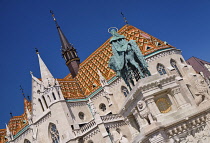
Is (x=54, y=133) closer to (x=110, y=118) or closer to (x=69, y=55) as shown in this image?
(x=110, y=118)

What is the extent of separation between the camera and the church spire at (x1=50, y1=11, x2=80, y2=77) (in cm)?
3794

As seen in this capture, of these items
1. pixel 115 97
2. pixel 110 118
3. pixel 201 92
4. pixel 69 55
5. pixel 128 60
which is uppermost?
pixel 69 55

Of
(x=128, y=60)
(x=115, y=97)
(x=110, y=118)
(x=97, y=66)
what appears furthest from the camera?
(x=97, y=66)

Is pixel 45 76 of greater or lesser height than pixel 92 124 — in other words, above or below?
above

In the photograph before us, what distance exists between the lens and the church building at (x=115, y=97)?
11.1 meters

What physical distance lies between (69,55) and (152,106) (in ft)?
94.5

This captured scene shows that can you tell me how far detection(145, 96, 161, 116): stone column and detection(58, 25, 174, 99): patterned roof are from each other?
55.4ft

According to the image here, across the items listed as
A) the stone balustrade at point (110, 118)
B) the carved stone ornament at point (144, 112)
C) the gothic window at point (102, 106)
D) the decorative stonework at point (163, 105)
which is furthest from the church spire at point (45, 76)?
the carved stone ornament at point (144, 112)

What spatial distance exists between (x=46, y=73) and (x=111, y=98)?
7142 mm

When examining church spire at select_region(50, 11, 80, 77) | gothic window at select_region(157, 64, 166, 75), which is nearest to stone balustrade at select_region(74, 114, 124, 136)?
gothic window at select_region(157, 64, 166, 75)

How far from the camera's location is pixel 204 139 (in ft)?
34.9

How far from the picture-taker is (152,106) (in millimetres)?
11570

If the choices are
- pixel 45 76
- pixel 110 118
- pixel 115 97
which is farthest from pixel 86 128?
pixel 45 76

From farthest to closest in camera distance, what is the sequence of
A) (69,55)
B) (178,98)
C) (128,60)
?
1. (69,55)
2. (128,60)
3. (178,98)
